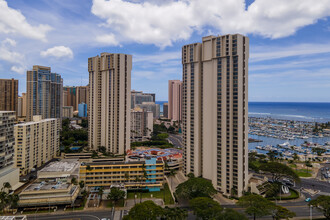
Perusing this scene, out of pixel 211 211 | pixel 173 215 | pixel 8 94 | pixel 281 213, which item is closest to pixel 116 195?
pixel 173 215

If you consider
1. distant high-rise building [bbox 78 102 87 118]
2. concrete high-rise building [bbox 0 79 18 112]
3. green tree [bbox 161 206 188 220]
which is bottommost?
green tree [bbox 161 206 188 220]

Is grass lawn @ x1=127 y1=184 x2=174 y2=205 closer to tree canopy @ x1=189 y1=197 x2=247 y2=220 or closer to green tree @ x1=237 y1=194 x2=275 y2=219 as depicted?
tree canopy @ x1=189 y1=197 x2=247 y2=220

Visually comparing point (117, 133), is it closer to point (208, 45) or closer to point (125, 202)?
point (125, 202)

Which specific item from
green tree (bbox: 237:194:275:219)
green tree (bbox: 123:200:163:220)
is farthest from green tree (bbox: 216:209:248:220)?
green tree (bbox: 123:200:163:220)

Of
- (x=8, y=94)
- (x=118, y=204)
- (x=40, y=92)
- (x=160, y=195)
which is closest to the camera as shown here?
(x=118, y=204)

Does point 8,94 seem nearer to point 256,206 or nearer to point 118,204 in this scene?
point 118,204

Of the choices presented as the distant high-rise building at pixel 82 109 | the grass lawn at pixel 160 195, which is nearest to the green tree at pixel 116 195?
the grass lawn at pixel 160 195
